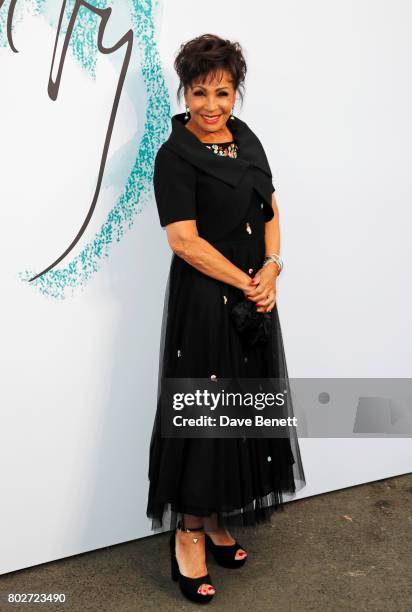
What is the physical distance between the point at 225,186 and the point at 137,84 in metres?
0.60

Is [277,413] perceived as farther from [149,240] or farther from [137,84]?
[137,84]

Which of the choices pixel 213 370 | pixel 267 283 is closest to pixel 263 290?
pixel 267 283

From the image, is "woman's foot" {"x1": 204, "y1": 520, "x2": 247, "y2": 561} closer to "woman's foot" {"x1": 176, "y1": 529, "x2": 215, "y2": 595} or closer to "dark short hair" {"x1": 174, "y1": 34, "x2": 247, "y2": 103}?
"woman's foot" {"x1": 176, "y1": 529, "x2": 215, "y2": 595}

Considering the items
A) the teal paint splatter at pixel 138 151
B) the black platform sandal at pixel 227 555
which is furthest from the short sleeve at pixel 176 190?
the black platform sandal at pixel 227 555

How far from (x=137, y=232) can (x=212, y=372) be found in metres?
0.64

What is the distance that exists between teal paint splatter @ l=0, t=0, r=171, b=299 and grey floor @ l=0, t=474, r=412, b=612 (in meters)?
0.97

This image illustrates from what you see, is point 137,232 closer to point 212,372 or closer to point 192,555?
point 212,372

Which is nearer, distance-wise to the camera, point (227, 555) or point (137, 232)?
point (227, 555)

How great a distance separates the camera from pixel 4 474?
2.51m

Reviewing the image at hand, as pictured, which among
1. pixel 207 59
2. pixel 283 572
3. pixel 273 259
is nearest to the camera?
pixel 207 59

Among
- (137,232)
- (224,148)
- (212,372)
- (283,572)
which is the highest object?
(224,148)

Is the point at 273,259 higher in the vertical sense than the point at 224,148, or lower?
lower

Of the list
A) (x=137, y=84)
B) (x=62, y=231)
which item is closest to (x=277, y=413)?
(x=62, y=231)

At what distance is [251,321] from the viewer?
7.45 ft
